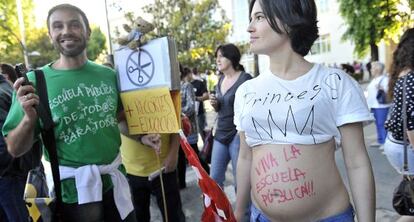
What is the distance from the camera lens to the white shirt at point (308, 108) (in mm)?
1559

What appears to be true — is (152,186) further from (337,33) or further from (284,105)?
(337,33)

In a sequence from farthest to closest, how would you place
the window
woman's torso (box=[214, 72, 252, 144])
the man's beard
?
the window
woman's torso (box=[214, 72, 252, 144])
the man's beard

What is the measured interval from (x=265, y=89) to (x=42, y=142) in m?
1.31

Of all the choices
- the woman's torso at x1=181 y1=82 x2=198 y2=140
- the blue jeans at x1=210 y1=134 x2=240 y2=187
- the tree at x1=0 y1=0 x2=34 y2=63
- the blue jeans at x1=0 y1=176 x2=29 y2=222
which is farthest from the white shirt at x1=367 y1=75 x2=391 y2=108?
the tree at x1=0 y1=0 x2=34 y2=63

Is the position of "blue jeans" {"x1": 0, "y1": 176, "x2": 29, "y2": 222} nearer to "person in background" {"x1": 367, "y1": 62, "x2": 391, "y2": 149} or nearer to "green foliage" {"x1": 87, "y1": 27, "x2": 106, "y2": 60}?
"person in background" {"x1": 367, "y1": 62, "x2": 391, "y2": 149}

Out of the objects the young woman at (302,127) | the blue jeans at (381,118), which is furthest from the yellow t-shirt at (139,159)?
the blue jeans at (381,118)

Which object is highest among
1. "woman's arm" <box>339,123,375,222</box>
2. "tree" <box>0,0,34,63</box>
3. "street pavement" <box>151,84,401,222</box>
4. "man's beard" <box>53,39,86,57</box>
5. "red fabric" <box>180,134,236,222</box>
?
"tree" <box>0,0,34,63</box>

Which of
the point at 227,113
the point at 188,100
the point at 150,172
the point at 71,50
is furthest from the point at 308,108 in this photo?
the point at 188,100

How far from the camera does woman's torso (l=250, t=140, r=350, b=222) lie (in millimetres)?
1580

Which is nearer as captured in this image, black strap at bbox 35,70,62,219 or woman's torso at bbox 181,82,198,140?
black strap at bbox 35,70,62,219

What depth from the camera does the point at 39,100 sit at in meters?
2.05

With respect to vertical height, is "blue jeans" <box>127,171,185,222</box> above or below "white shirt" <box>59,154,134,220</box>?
below

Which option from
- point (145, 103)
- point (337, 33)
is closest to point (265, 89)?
point (145, 103)

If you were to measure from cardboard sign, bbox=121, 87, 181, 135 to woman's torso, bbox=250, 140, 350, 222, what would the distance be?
0.89 meters
